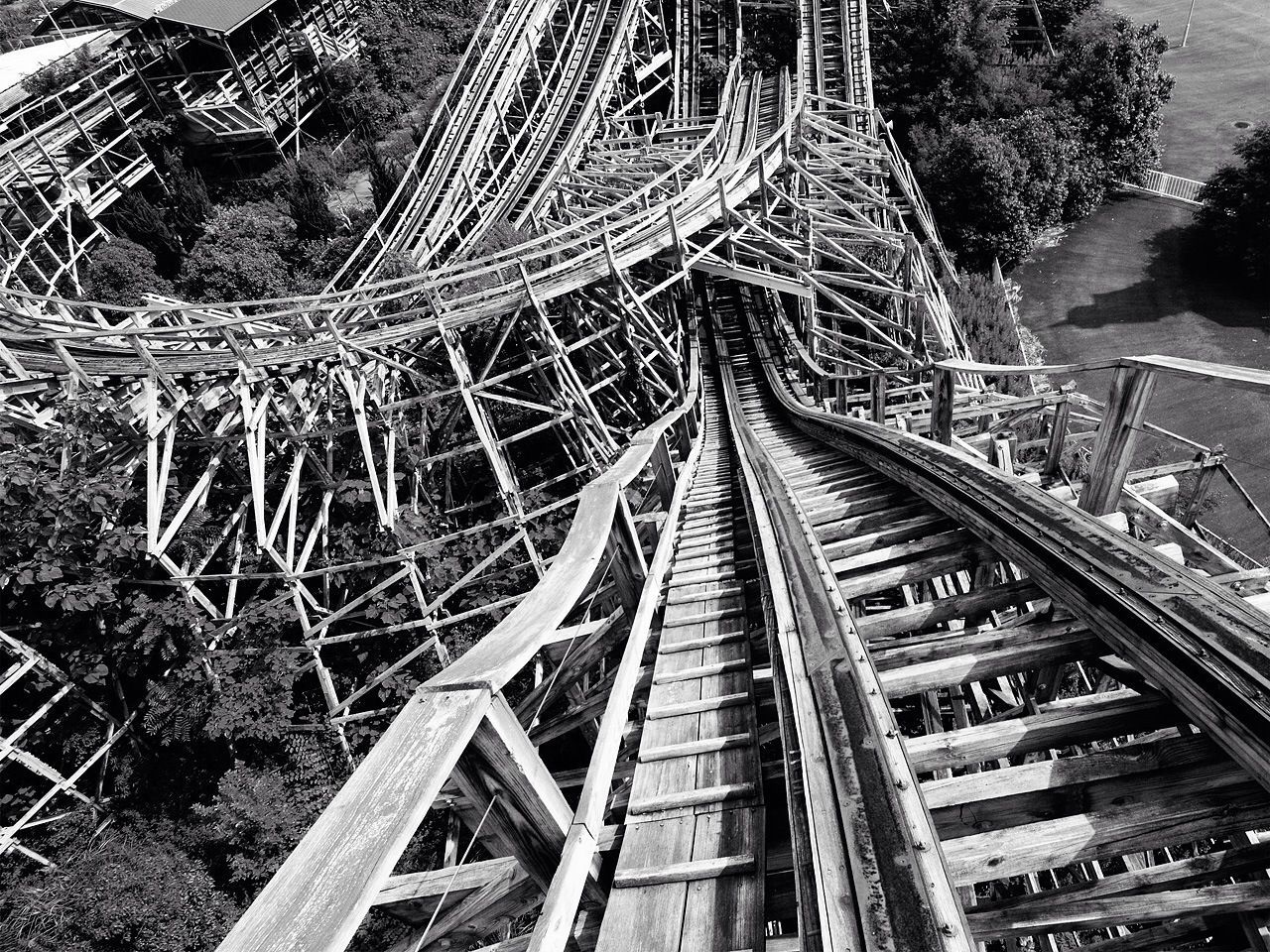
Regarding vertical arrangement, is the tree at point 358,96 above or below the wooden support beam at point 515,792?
above

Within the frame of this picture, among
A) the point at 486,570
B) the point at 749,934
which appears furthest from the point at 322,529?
the point at 749,934

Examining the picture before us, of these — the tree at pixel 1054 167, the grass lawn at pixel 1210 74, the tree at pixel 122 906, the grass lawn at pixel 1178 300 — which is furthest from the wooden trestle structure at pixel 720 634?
the grass lawn at pixel 1210 74

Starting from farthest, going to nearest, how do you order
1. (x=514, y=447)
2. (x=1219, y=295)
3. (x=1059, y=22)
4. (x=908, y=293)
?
(x=1059, y=22), (x=1219, y=295), (x=514, y=447), (x=908, y=293)

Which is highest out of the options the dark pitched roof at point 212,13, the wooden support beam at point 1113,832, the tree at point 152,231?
the dark pitched roof at point 212,13

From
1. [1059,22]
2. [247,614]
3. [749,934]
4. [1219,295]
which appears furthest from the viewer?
[1059,22]

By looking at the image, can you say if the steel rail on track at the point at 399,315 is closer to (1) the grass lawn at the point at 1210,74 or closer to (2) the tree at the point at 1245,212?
(2) the tree at the point at 1245,212

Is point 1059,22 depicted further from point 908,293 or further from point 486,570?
point 486,570
